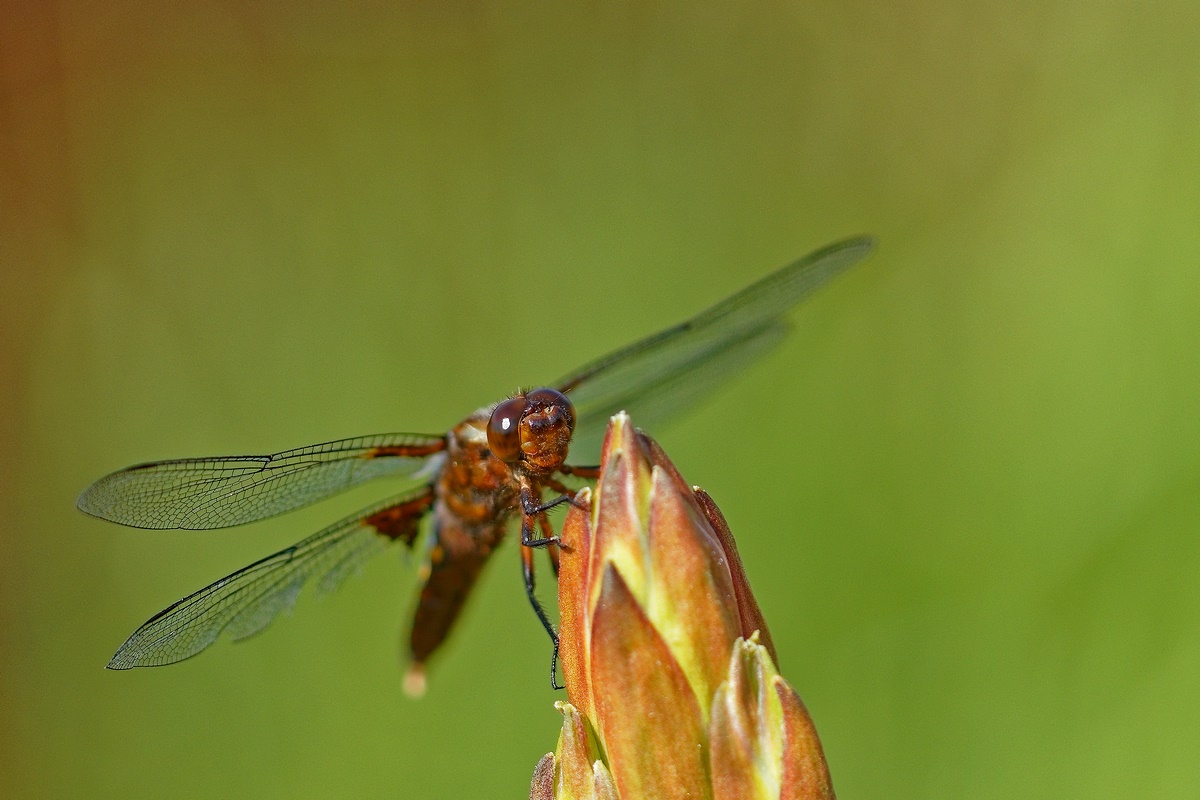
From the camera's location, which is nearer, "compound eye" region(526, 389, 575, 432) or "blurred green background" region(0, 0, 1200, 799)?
"compound eye" region(526, 389, 575, 432)

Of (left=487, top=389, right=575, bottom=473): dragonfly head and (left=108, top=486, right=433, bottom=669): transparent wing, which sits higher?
(left=487, top=389, right=575, bottom=473): dragonfly head

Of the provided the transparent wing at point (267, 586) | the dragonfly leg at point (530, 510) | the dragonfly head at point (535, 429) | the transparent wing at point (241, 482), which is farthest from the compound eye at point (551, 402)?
the transparent wing at point (267, 586)

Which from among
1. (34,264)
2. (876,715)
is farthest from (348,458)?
(34,264)

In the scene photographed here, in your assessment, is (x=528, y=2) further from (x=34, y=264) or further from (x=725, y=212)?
(x=34, y=264)

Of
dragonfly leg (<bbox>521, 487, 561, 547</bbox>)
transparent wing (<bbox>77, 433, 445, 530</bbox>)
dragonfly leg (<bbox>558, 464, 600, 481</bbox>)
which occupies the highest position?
transparent wing (<bbox>77, 433, 445, 530</bbox>)

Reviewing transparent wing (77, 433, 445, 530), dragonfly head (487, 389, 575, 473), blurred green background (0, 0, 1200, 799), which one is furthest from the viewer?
Answer: blurred green background (0, 0, 1200, 799)

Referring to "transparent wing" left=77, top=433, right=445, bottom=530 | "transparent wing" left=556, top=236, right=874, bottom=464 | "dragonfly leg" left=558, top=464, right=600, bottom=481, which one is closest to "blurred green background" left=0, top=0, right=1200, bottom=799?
"transparent wing" left=556, top=236, right=874, bottom=464

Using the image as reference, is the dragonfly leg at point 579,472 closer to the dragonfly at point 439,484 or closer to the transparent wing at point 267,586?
the dragonfly at point 439,484

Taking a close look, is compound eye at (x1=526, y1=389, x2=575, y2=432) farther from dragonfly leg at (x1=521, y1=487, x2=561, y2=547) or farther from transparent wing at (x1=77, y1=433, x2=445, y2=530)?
transparent wing at (x1=77, y1=433, x2=445, y2=530)
